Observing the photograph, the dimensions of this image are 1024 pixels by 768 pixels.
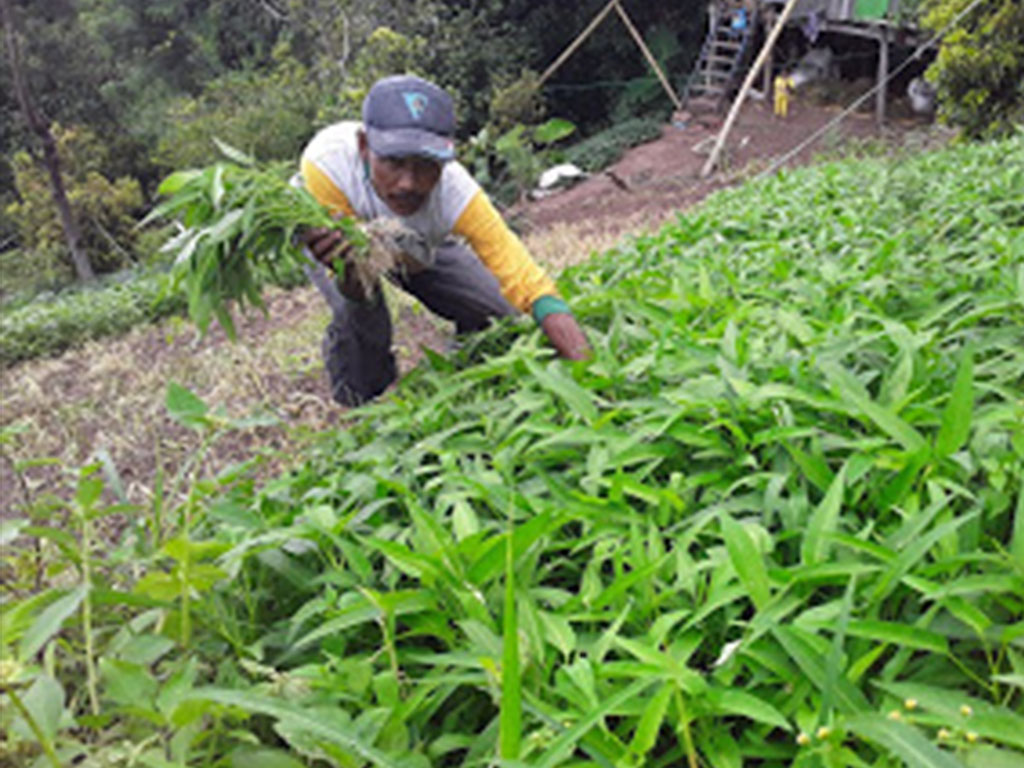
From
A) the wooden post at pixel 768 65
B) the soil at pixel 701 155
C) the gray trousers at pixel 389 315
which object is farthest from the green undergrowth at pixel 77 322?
the wooden post at pixel 768 65

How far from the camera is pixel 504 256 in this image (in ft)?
10.3

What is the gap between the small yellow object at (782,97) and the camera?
1528 cm

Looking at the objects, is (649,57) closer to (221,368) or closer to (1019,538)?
(221,368)

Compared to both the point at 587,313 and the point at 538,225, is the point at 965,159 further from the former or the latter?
the point at 538,225

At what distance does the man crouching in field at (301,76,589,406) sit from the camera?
2824 mm

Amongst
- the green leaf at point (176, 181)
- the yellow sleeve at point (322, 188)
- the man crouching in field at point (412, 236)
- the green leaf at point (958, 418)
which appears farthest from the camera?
the yellow sleeve at point (322, 188)

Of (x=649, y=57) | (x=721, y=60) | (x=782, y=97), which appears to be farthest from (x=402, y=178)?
(x=721, y=60)

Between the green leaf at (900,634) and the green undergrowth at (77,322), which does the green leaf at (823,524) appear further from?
the green undergrowth at (77,322)

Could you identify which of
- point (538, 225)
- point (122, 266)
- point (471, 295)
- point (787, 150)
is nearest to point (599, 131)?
point (787, 150)

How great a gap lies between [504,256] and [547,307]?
485 mm

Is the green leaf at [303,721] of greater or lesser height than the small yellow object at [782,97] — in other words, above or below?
above

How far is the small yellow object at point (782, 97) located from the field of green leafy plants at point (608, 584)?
46.9ft

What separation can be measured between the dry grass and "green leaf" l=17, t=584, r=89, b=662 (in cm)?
181

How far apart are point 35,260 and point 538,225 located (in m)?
11.6
